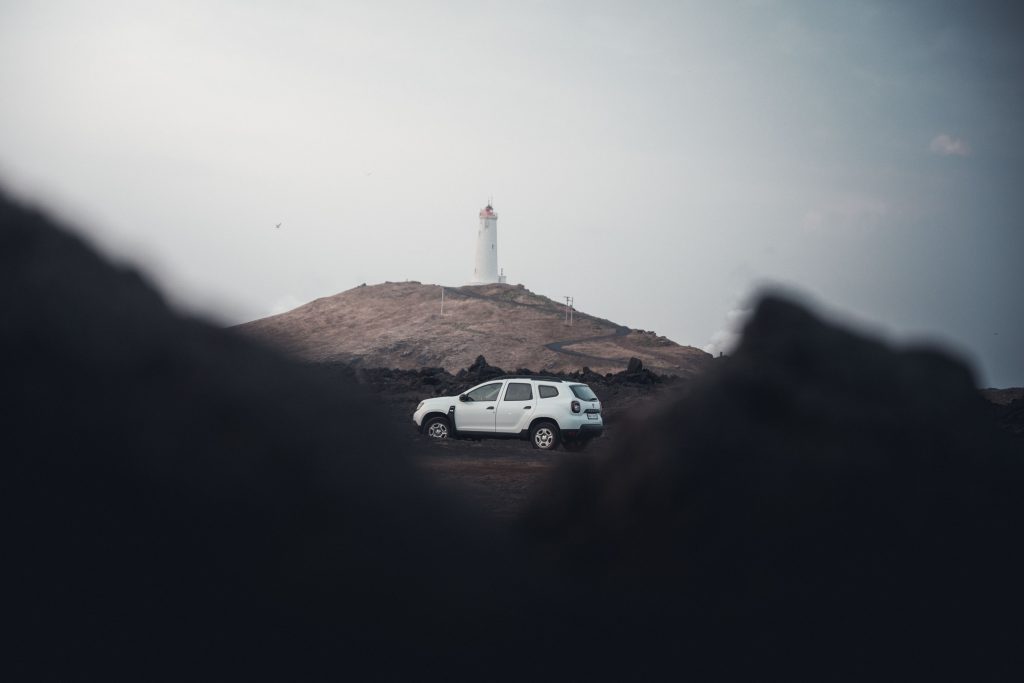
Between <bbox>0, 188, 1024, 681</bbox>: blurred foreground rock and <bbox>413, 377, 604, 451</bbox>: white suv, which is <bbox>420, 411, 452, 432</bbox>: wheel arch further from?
<bbox>0, 188, 1024, 681</bbox>: blurred foreground rock

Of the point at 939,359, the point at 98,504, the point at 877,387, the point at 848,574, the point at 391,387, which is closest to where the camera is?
the point at 98,504

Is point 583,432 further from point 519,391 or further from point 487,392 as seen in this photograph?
point 487,392

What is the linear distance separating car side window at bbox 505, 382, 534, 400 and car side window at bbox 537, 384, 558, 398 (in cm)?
24

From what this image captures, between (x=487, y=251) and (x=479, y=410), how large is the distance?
3070 inches

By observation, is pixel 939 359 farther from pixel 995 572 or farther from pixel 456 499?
pixel 456 499

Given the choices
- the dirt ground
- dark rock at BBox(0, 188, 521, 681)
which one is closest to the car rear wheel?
the dirt ground

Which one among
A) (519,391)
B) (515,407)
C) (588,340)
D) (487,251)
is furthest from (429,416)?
(487,251)

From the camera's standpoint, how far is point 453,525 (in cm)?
288

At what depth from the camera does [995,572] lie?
3.03m

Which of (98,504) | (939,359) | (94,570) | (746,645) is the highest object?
(939,359)

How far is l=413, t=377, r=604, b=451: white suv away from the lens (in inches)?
832

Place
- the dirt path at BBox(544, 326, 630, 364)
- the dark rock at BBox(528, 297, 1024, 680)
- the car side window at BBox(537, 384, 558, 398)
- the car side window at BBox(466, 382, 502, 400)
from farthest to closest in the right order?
the dirt path at BBox(544, 326, 630, 364)
the car side window at BBox(466, 382, 502, 400)
the car side window at BBox(537, 384, 558, 398)
the dark rock at BBox(528, 297, 1024, 680)

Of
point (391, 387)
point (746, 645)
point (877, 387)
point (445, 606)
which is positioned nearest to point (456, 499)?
point (445, 606)

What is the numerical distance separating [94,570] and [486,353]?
56218 mm
